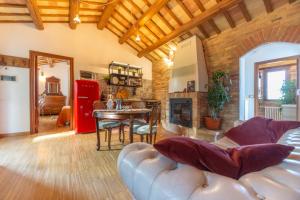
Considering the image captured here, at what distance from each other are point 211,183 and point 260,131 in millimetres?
1418

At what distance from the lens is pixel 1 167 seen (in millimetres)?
2426

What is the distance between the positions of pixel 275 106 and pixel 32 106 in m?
7.32

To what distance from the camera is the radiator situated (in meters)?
5.27

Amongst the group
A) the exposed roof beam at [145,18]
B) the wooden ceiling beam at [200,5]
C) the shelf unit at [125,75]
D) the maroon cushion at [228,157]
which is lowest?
the maroon cushion at [228,157]

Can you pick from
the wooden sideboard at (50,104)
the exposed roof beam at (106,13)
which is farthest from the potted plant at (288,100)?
the wooden sideboard at (50,104)

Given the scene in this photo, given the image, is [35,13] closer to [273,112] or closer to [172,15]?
[172,15]

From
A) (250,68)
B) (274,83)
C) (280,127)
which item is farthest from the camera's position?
(274,83)

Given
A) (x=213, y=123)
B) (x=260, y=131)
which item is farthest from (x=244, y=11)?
(x=260, y=131)

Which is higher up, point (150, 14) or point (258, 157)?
point (150, 14)

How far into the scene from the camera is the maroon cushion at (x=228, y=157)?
0.62 metres

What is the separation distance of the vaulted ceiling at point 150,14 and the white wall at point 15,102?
134 cm

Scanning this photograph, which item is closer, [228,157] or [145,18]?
[228,157]

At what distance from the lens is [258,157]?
24.9 inches

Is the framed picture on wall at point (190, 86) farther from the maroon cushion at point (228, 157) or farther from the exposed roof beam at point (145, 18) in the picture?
the maroon cushion at point (228, 157)
